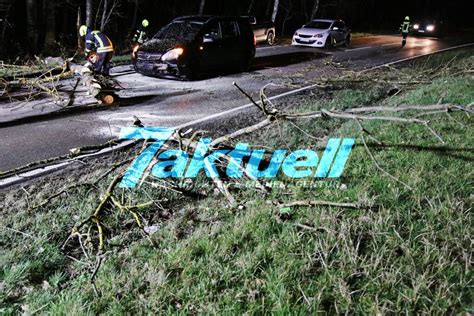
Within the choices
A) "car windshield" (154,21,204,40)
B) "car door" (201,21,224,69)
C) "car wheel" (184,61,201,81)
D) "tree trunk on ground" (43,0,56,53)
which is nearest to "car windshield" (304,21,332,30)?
"car door" (201,21,224,69)

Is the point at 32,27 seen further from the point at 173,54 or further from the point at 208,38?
the point at 208,38

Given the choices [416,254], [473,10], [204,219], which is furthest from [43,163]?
[473,10]

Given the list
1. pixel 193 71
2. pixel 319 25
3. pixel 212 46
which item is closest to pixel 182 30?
pixel 212 46

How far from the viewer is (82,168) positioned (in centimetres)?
532

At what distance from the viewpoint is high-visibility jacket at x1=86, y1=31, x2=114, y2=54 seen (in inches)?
392

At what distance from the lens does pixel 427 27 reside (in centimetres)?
2855

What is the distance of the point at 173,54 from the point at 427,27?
954 inches

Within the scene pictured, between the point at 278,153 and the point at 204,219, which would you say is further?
the point at 278,153

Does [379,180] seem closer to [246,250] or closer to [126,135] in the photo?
[246,250]

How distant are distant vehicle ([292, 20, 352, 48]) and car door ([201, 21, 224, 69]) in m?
8.82

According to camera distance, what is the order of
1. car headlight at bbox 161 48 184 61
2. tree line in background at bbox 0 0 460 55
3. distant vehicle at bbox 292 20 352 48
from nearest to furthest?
car headlight at bbox 161 48 184 61, tree line in background at bbox 0 0 460 55, distant vehicle at bbox 292 20 352 48

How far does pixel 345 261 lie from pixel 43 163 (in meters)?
3.96

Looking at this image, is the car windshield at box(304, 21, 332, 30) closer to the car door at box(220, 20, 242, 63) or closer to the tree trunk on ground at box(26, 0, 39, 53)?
the car door at box(220, 20, 242, 63)

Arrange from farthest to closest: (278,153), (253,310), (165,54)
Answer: (165,54)
(278,153)
(253,310)
